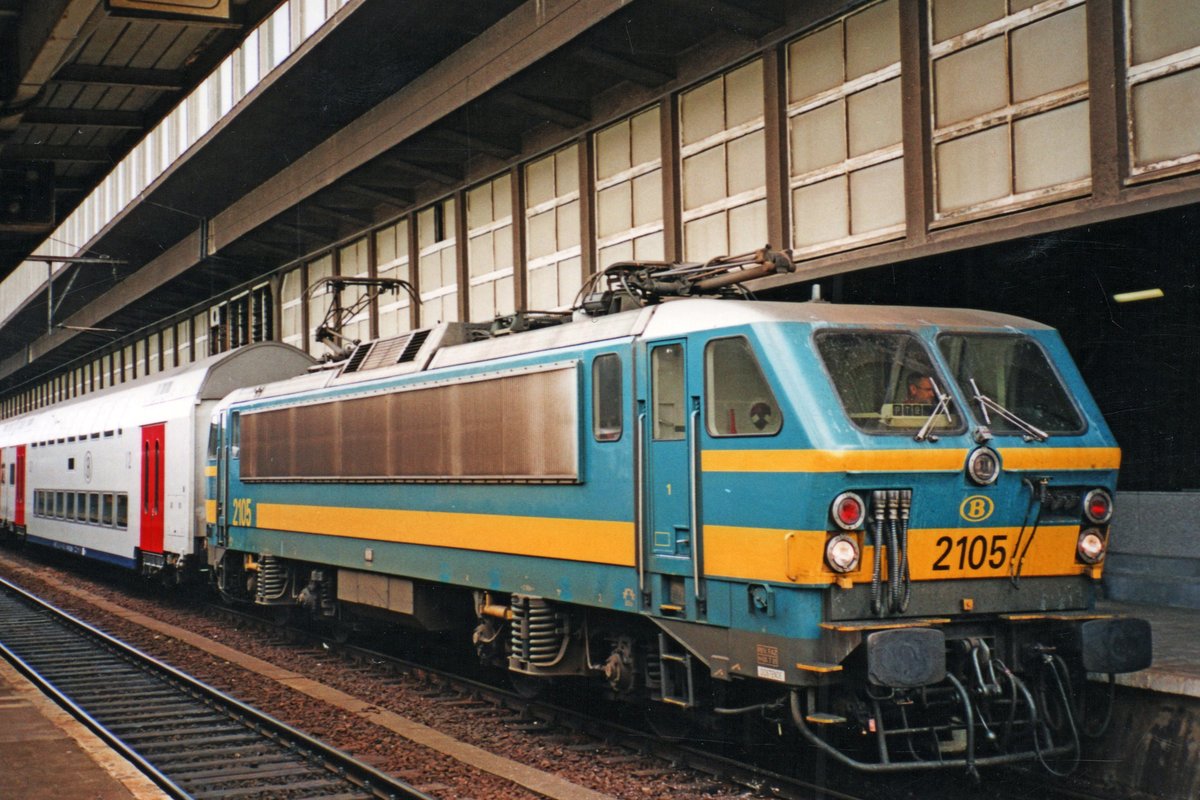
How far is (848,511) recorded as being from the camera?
24.5ft

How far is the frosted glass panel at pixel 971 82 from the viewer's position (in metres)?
12.0

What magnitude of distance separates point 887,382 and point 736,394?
925mm

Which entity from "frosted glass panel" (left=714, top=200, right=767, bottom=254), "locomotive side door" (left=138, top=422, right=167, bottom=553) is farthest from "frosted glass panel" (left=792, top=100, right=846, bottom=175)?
"locomotive side door" (left=138, top=422, right=167, bottom=553)

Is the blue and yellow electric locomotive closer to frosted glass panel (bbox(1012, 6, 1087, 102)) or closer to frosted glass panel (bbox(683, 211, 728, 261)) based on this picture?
frosted glass panel (bbox(1012, 6, 1087, 102))

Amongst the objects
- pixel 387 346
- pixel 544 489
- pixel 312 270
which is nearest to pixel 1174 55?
pixel 544 489

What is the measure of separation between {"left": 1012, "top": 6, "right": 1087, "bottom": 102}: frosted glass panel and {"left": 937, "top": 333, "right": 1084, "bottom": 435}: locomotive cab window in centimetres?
378

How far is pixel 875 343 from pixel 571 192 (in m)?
11.5

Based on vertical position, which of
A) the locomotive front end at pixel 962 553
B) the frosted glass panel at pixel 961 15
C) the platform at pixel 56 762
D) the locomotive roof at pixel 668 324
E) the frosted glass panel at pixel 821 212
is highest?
the frosted glass panel at pixel 961 15

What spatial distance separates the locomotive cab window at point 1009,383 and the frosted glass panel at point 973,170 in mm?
3865

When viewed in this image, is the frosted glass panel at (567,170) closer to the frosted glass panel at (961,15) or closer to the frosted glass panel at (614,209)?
the frosted glass panel at (614,209)

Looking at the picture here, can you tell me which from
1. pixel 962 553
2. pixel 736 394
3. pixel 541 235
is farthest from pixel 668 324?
pixel 541 235

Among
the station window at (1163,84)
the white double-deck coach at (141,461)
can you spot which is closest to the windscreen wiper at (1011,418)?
the station window at (1163,84)

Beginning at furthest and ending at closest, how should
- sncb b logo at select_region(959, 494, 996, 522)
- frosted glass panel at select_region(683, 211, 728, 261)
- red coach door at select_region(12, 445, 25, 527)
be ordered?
red coach door at select_region(12, 445, 25, 527) → frosted glass panel at select_region(683, 211, 728, 261) → sncb b logo at select_region(959, 494, 996, 522)

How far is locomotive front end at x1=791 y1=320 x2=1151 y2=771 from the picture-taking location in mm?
7430
